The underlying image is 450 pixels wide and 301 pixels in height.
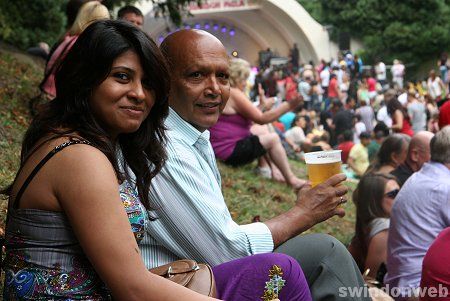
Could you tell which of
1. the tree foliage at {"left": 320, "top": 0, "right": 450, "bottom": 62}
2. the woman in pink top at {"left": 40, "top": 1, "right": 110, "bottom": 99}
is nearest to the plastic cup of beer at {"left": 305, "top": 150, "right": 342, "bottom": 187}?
the woman in pink top at {"left": 40, "top": 1, "right": 110, "bottom": 99}

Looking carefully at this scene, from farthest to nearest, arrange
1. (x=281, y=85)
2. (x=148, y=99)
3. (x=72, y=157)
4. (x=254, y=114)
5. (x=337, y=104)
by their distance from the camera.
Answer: (x=281, y=85)
(x=337, y=104)
(x=254, y=114)
(x=148, y=99)
(x=72, y=157)

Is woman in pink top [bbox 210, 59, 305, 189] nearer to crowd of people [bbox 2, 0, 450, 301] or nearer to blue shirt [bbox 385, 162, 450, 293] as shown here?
blue shirt [bbox 385, 162, 450, 293]

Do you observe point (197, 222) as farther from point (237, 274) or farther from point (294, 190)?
point (294, 190)

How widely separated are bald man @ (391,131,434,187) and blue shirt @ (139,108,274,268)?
4.00m

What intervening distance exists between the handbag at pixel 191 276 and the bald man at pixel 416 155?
4.48m

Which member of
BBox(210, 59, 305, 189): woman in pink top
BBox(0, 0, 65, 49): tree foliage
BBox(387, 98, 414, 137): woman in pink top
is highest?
BBox(0, 0, 65, 49): tree foliage

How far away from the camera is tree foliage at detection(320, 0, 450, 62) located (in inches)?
1405

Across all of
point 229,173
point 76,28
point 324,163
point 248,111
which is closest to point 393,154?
point 248,111

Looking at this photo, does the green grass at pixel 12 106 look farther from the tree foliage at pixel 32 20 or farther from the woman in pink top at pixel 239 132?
the woman in pink top at pixel 239 132

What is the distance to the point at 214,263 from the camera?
299 cm

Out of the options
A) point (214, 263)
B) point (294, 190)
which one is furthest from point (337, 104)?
point (214, 263)

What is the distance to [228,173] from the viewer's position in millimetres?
7828

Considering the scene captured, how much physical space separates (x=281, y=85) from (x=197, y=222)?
2265cm

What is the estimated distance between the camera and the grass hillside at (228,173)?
19.8 ft
